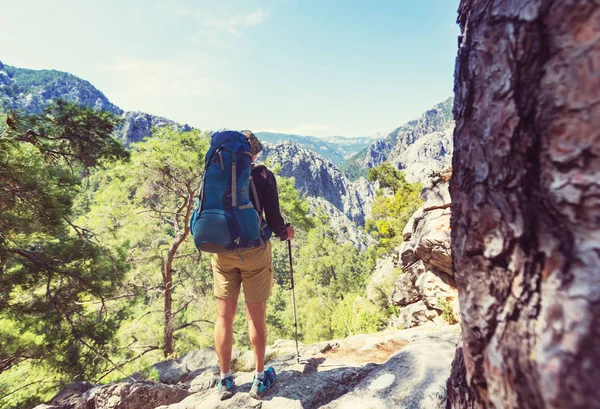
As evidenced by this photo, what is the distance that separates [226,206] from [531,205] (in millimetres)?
1736

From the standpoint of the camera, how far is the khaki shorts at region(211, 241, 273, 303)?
2.30 metres

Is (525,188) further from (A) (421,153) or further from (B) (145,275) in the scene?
(A) (421,153)

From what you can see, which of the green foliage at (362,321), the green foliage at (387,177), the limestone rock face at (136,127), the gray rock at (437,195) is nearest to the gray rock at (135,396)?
the green foliage at (362,321)

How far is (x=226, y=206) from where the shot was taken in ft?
6.73

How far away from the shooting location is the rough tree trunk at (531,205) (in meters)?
0.53

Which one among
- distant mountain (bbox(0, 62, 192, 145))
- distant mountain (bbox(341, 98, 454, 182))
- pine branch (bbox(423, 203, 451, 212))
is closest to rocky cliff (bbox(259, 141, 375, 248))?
distant mountain (bbox(341, 98, 454, 182))

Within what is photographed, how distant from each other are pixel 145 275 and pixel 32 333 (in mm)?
4727

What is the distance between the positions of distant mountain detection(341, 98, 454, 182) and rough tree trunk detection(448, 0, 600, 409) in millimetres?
94264

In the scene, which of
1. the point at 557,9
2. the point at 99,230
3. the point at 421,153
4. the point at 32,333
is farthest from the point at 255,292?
the point at 421,153

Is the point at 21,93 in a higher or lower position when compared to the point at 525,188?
higher

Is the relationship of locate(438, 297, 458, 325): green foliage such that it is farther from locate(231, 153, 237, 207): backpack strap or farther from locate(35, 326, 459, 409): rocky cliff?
locate(231, 153, 237, 207): backpack strap

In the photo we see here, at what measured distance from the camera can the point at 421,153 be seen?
116 metres

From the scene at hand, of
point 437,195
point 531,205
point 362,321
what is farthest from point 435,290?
point 531,205

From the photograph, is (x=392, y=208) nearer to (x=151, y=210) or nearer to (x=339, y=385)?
(x=151, y=210)
